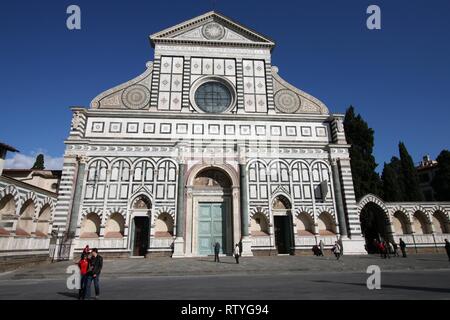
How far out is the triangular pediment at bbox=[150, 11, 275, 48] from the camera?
22703 millimetres

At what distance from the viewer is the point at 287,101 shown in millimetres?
21984

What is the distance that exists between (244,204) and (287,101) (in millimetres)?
9376

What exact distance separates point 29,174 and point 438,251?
32181 millimetres

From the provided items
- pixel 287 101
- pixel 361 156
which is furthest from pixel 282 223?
pixel 361 156

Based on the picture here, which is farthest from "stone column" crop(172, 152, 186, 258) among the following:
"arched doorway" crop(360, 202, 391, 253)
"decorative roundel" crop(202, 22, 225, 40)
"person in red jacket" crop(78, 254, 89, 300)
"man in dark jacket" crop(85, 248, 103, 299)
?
"arched doorway" crop(360, 202, 391, 253)

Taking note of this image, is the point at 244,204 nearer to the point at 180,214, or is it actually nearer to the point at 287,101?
the point at 180,214

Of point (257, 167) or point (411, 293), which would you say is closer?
point (411, 293)

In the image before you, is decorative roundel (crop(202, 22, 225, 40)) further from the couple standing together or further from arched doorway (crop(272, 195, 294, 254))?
the couple standing together

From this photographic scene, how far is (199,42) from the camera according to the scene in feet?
74.4

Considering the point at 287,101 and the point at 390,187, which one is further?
the point at 390,187

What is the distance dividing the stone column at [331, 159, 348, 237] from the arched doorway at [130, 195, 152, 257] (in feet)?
43.6

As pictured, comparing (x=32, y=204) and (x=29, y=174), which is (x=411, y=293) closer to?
(x=32, y=204)

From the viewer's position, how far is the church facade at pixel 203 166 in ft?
59.0
